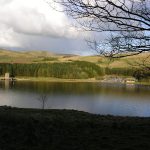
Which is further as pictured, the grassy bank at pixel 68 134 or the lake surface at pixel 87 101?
the lake surface at pixel 87 101

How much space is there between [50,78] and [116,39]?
188058mm

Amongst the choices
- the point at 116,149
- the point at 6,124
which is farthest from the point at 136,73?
the point at 6,124

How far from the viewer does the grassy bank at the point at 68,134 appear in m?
8.12

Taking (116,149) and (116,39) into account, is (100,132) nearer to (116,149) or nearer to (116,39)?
(116,149)

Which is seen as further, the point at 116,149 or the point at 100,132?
the point at 100,132

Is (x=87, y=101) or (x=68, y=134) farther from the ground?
(x=68, y=134)

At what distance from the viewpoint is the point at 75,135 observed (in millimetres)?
9070

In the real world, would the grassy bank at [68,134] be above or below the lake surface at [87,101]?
above

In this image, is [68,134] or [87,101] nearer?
[68,134]

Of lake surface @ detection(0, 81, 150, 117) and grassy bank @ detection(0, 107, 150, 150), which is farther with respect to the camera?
lake surface @ detection(0, 81, 150, 117)

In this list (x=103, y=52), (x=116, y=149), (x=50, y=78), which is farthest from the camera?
(x=50, y=78)

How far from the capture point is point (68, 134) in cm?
916

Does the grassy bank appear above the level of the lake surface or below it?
above

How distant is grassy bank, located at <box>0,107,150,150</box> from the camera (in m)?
8.12
